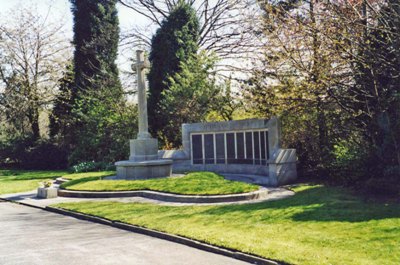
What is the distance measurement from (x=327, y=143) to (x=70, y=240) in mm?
11361

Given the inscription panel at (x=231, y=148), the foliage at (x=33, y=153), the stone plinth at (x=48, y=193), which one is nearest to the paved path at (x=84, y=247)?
the stone plinth at (x=48, y=193)

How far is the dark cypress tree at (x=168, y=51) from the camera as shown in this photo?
26.2 metres

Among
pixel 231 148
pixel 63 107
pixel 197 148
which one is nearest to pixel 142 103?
pixel 197 148

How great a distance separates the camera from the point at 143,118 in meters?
17.8

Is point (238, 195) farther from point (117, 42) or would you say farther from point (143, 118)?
point (117, 42)

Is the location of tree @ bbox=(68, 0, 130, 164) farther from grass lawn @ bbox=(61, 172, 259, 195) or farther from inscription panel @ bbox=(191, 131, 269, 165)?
grass lawn @ bbox=(61, 172, 259, 195)

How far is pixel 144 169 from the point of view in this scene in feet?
55.3

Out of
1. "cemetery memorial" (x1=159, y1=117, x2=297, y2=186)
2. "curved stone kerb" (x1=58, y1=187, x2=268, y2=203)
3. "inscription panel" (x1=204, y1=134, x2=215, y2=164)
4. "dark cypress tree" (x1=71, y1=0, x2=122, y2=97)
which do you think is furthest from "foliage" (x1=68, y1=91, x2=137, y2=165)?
"curved stone kerb" (x1=58, y1=187, x2=268, y2=203)

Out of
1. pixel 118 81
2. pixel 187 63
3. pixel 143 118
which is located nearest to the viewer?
pixel 143 118

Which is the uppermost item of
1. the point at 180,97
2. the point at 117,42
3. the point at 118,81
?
the point at 117,42

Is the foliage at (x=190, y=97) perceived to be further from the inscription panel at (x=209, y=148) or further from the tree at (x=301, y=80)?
the tree at (x=301, y=80)

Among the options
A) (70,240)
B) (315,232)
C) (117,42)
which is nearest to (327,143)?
(315,232)

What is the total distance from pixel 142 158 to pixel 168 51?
11.1 metres

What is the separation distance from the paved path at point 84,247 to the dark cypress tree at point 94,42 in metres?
20.9
